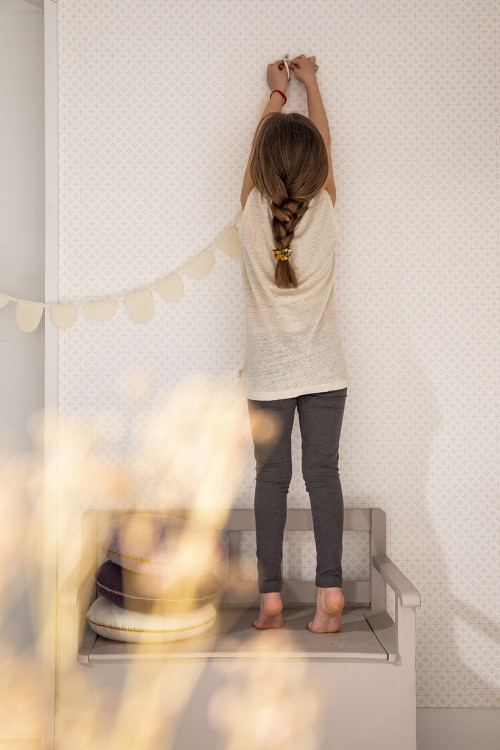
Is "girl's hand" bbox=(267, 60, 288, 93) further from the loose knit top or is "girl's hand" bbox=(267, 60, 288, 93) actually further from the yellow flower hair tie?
the yellow flower hair tie

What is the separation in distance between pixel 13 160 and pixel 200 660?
5.15ft

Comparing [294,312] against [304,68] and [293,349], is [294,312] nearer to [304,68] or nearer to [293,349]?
[293,349]

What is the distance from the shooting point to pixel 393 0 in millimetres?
1804

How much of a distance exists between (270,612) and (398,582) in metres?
0.33

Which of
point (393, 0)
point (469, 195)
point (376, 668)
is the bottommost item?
point (376, 668)

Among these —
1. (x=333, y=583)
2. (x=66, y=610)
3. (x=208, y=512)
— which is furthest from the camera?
(x=208, y=512)

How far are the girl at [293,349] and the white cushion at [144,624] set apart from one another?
181mm

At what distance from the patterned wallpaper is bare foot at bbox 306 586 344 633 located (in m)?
0.28

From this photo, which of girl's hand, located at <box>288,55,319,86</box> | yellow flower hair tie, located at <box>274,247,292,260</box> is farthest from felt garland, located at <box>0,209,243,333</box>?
girl's hand, located at <box>288,55,319,86</box>

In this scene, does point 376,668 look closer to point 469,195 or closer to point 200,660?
point 200,660

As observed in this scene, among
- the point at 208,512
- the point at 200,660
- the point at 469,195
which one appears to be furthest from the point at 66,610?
the point at 469,195

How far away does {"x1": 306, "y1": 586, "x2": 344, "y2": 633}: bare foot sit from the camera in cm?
150

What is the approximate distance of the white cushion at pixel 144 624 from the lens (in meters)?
1.44

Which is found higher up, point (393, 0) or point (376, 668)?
point (393, 0)
